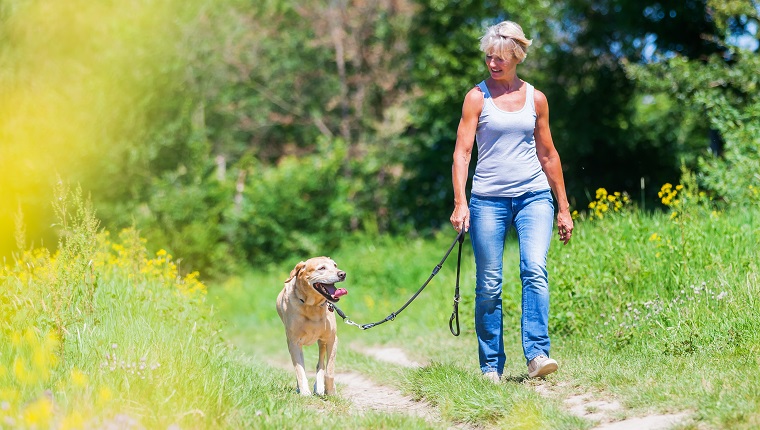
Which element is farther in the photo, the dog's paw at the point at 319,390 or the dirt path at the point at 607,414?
the dog's paw at the point at 319,390

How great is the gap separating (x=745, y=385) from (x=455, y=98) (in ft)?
49.5

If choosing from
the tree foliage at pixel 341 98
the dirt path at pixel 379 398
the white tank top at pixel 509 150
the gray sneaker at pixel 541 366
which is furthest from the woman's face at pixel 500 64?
the tree foliage at pixel 341 98

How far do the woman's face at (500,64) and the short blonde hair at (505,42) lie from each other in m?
0.02

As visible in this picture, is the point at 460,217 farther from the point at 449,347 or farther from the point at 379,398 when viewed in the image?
the point at 449,347

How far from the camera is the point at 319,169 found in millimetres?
20812

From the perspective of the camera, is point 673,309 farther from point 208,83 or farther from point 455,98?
point 208,83

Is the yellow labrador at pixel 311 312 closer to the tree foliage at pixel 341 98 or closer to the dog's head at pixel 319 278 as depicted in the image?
the dog's head at pixel 319 278

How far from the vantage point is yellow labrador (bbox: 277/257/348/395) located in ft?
20.4

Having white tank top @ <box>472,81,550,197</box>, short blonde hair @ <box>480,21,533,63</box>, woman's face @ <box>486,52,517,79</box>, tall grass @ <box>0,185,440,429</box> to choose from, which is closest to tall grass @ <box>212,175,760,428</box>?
tall grass @ <box>0,185,440,429</box>

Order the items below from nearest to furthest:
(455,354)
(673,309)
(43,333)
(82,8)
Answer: (43,333) → (673,309) → (455,354) → (82,8)

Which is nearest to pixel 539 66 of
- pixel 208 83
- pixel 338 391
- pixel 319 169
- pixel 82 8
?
pixel 319 169

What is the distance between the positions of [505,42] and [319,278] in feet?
6.85

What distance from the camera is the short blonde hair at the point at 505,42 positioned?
227 inches

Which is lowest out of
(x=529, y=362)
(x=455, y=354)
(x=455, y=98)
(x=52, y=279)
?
(x=455, y=354)
